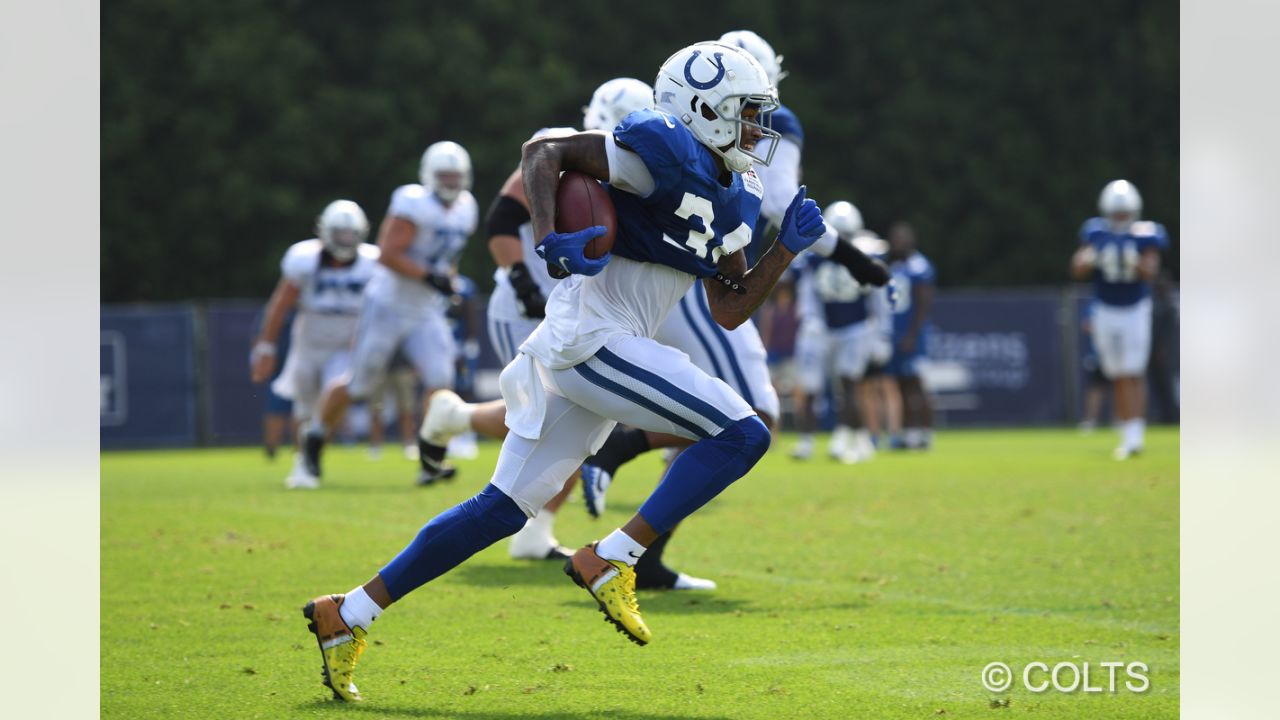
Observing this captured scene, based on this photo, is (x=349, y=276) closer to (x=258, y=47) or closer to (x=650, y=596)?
(x=650, y=596)

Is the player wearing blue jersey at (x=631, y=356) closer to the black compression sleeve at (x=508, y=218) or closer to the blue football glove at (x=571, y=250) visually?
the blue football glove at (x=571, y=250)

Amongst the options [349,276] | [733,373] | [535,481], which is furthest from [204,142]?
[535,481]

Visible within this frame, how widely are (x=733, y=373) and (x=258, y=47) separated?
72.5ft

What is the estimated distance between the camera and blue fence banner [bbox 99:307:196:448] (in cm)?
1897

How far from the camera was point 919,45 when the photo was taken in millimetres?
30234

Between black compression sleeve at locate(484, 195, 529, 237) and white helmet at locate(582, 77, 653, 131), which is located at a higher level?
white helmet at locate(582, 77, 653, 131)

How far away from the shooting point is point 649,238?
4.65 m

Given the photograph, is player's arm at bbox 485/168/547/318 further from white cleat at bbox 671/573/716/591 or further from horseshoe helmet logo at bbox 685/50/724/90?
horseshoe helmet logo at bbox 685/50/724/90

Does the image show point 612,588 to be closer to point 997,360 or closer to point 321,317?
point 321,317

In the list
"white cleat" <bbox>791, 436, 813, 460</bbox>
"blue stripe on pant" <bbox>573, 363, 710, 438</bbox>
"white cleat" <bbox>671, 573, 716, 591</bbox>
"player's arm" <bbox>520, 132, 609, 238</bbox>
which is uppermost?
"player's arm" <bbox>520, 132, 609, 238</bbox>

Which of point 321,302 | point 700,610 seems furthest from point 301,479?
point 700,610

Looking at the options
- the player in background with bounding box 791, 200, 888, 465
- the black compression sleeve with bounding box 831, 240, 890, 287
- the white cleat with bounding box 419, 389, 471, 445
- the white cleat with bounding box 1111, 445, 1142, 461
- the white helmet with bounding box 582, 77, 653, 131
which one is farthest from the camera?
the player in background with bounding box 791, 200, 888, 465

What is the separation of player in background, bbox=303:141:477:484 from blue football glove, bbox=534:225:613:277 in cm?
675

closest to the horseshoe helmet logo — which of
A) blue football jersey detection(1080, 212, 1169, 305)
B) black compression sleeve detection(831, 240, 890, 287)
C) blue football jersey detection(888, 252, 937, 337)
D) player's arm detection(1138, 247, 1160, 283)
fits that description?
black compression sleeve detection(831, 240, 890, 287)
